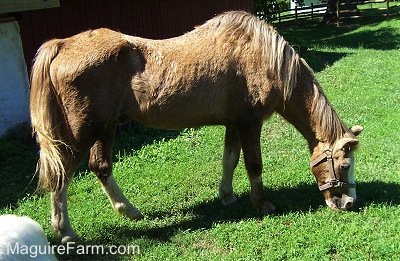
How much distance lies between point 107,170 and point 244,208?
1.57 meters

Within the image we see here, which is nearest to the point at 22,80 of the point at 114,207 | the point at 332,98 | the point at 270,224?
the point at 114,207

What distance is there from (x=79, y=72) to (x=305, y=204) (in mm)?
2804

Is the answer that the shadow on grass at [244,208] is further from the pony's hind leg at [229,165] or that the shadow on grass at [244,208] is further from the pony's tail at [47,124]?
the pony's tail at [47,124]

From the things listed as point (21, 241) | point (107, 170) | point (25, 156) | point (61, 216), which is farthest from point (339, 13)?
point (21, 241)

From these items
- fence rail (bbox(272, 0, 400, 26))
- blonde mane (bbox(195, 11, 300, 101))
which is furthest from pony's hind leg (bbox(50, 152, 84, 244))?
fence rail (bbox(272, 0, 400, 26))

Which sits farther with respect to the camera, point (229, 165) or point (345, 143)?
point (229, 165)

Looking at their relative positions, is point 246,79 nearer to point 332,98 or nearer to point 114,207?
point 114,207

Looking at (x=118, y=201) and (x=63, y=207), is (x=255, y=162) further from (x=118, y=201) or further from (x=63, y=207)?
(x=63, y=207)

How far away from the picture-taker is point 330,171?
5102 mm

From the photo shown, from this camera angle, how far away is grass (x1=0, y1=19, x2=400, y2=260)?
4488 millimetres

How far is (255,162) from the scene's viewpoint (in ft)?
16.9

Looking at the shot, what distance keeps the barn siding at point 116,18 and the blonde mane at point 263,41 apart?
4672 mm

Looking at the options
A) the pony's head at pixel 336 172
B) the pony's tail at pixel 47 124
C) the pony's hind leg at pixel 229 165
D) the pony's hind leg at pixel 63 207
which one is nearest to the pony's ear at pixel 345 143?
the pony's head at pixel 336 172

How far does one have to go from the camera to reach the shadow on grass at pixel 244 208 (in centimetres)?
493
